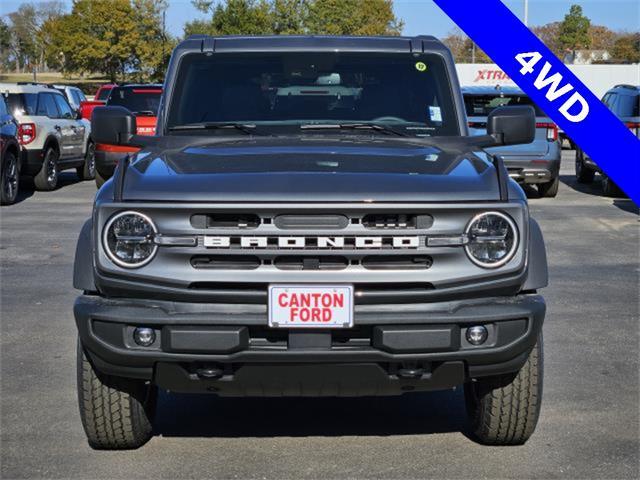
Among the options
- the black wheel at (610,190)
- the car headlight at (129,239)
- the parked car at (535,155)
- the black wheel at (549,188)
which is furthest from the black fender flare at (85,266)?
the black wheel at (610,190)

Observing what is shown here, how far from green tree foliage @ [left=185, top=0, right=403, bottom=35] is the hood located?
5826cm

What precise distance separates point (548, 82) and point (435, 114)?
9.38ft

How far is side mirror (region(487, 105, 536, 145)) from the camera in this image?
607 cm

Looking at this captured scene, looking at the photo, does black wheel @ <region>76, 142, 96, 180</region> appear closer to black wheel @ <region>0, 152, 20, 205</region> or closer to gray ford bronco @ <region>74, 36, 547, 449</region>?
black wheel @ <region>0, 152, 20, 205</region>

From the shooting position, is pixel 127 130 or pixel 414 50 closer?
pixel 127 130

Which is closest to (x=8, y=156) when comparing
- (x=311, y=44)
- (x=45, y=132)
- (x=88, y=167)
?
(x=45, y=132)

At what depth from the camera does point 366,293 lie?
470cm

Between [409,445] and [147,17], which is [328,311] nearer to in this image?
[409,445]

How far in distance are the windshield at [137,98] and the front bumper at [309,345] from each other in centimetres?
1510

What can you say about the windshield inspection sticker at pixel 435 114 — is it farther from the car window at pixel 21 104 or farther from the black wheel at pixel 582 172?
the black wheel at pixel 582 172

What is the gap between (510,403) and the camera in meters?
5.27

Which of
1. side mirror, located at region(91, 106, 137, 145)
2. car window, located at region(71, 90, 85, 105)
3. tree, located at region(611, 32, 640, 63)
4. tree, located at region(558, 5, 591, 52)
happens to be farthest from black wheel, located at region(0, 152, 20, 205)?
tree, located at region(558, 5, 591, 52)

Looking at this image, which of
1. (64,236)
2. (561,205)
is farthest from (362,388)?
(561,205)

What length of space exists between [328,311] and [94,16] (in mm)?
77294
